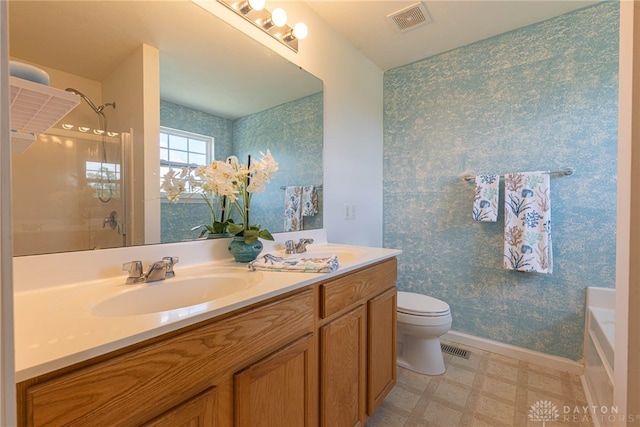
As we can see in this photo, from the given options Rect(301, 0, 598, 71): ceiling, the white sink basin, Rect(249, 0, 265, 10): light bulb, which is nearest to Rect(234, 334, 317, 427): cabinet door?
the white sink basin

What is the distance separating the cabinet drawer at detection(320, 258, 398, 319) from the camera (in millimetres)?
1017

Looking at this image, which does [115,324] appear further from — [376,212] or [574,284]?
[574,284]

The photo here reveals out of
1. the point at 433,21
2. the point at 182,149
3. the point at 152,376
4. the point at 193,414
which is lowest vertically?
the point at 193,414

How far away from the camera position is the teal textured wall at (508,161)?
65.1 inches

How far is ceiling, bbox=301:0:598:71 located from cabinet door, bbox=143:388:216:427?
6.67 ft

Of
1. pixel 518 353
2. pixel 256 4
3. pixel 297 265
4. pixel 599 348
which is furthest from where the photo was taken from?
pixel 518 353

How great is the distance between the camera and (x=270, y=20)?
1.43 metres

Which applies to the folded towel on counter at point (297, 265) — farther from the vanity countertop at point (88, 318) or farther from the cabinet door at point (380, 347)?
the cabinet door at point (380, 347)

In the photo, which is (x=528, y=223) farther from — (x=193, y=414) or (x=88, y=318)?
(x=88, y=318)

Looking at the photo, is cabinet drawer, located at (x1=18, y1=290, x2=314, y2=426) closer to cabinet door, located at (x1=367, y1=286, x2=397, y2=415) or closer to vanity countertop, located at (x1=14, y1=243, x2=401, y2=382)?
vanity countertop, located at (x1=14, y1=243, x2=401, y2=382)

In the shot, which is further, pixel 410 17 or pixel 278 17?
pixel 410 17

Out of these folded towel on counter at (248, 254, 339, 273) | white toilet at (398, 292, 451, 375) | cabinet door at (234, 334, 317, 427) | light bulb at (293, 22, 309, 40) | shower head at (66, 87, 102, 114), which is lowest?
white toilet at (398, 292, 451, 375)

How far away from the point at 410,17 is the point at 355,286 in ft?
5.84

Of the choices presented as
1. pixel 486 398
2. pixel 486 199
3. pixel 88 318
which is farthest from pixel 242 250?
pixel 486 199
